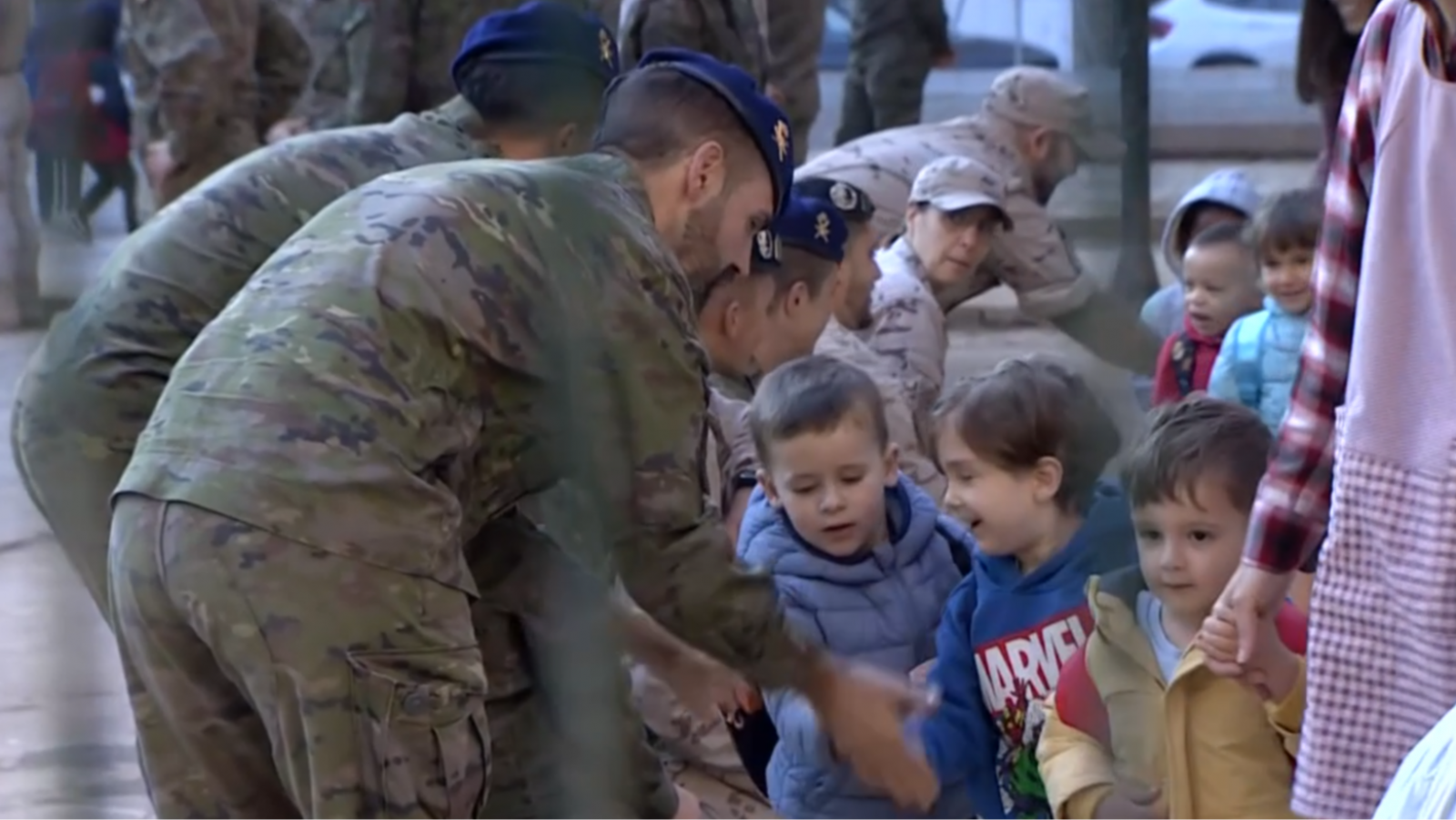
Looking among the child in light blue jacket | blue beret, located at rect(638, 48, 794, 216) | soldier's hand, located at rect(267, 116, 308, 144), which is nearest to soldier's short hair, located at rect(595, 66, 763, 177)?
blue beret, located at rect(638, 48, 794, 216)

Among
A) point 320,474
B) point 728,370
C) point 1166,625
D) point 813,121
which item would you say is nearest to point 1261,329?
point 728,370

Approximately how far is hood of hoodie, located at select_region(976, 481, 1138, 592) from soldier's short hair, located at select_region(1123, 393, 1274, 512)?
283 mm

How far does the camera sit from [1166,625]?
284 cm

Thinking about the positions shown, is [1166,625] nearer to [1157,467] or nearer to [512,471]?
[1157,467]

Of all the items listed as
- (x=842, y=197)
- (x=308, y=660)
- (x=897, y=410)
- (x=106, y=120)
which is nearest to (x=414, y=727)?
(x=308, y=660)

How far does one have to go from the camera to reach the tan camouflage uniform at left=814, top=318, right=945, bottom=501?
400 cm

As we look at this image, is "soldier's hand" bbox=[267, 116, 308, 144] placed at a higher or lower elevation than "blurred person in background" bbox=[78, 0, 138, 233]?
lower

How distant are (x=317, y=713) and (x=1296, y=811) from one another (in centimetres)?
106

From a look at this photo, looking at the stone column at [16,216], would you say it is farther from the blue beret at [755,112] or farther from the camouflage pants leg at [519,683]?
the blue beret at [755,112]

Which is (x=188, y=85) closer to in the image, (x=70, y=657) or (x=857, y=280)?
(x=857, y=280)

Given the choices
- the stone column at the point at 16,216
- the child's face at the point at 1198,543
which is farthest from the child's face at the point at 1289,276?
the stone column at the point at 16,216

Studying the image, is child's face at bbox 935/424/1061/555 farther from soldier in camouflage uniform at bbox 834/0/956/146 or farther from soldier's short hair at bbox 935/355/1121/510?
soldier in camouflage uniform at bbox 834/0/956/146

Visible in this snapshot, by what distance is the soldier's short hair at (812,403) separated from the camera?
337 cm

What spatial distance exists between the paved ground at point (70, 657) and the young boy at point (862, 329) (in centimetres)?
31
